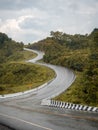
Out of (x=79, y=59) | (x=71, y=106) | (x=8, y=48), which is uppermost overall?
(x=79, y=59)

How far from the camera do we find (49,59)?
12725 centimetres

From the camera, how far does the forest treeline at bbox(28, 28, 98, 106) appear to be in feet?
137

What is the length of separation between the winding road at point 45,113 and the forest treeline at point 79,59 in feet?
15.5

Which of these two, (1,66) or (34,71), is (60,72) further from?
(1,66)

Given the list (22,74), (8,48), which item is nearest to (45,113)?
(22,74)

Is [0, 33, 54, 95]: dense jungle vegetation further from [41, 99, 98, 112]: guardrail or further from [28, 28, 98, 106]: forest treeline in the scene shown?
[41, 99, 98, 112]: guardrail

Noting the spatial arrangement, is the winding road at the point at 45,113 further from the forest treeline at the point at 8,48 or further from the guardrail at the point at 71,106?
the forest treeline at the point at 8,48

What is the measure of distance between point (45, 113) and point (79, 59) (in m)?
73.1

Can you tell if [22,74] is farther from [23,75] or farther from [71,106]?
[71,106]

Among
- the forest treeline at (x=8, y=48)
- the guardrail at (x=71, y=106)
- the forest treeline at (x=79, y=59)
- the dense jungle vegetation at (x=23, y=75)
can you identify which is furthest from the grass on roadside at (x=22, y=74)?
the guardrail at (x=71, y=106)

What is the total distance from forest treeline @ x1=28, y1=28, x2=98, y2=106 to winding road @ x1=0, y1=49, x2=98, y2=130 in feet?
15.5

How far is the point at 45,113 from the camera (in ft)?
93.4

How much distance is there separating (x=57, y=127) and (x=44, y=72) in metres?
82.4

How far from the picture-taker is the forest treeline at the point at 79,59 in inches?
1644
